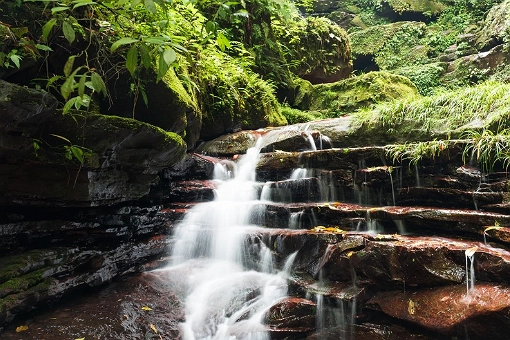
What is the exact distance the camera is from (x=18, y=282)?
3.34 meters

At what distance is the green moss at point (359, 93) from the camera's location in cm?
1079

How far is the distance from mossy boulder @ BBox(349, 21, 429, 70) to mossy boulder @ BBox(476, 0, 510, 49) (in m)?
2.44

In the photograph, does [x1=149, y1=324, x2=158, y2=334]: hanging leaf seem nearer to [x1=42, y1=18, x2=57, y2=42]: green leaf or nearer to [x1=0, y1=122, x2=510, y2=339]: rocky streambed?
[x1=0, y1=122, x2=510, y2=339]: rocky streambed

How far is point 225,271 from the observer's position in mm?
4715

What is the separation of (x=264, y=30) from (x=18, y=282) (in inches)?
373

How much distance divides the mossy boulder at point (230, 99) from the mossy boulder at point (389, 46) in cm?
1002

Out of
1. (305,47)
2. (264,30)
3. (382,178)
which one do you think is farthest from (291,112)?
(382,178)

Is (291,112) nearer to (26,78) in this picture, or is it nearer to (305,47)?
(305,47)

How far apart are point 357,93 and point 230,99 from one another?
5.34 m

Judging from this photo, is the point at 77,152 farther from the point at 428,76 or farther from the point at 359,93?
the point at 428,76

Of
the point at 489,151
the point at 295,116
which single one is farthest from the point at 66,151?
the point at 295,116

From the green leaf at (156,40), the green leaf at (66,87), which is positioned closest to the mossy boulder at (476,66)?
the green leaf at (156,40)

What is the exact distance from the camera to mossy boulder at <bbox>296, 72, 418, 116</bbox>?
10.8m

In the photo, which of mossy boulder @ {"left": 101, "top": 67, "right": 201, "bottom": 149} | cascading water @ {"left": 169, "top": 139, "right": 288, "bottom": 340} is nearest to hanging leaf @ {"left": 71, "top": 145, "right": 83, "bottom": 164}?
mossy boulder @ {"left": 101, "top": 67, "right": 201, "bottom": 149}
